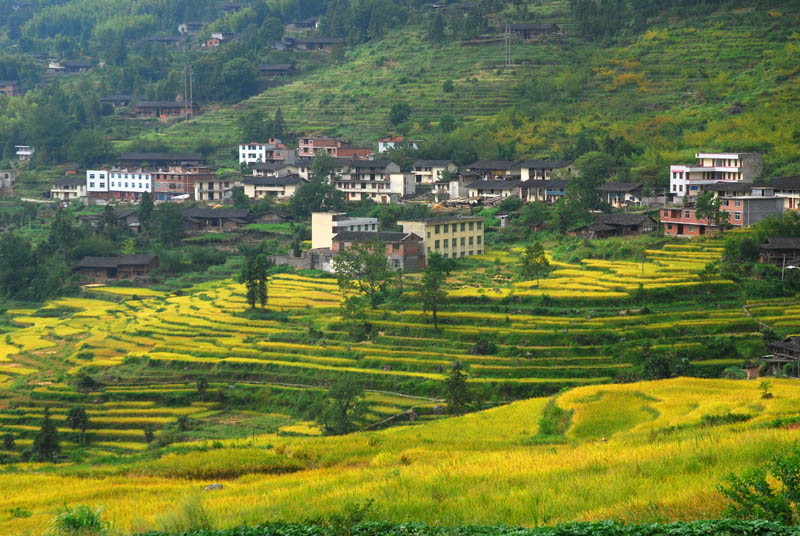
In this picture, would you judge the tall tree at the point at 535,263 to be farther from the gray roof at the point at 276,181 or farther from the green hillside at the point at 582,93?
the gray roof at the point at 276,181

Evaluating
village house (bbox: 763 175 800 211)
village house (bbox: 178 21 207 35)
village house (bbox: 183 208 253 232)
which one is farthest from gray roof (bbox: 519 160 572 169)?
village house (bbox: 178 21 207 35)

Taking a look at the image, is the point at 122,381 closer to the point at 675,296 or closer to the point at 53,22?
the point at 675,296

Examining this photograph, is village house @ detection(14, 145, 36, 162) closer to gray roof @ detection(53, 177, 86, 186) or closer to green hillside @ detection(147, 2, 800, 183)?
gray roof @ detection(53, 177, 86, 186)

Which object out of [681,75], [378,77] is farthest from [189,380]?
[378,77]

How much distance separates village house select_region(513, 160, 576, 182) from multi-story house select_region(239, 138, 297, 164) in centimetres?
1459

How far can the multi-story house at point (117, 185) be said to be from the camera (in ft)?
174

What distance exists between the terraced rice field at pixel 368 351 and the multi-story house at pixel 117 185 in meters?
20.2

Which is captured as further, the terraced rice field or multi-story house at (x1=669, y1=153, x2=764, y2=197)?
multi-story house at (x1=669, y1=153, x2=764, y2=197)

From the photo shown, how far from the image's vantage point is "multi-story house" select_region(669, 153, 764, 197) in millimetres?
38438

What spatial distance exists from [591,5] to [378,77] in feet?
47.8

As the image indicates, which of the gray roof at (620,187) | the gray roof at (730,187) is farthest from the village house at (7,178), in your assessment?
the gray roof at (730,187)

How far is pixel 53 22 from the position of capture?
3472 inches

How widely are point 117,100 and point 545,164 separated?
35006 millimetres

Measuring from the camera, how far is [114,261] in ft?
133
